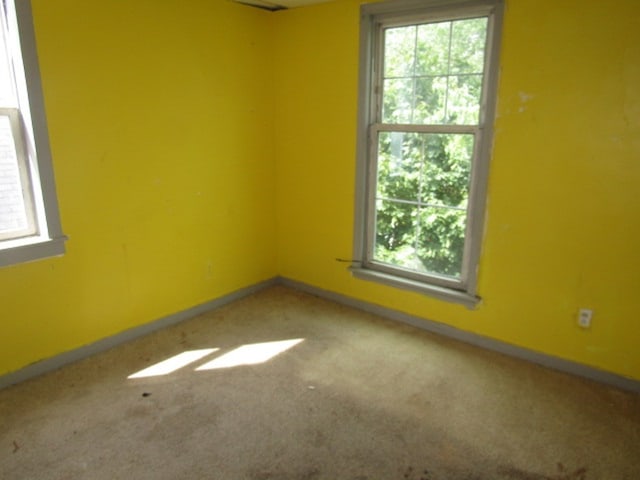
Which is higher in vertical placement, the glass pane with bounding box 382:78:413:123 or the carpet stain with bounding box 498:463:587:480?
the glass pane with bounding box 382:78:413:123

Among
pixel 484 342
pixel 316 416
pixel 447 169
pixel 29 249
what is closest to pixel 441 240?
pixel 447 169

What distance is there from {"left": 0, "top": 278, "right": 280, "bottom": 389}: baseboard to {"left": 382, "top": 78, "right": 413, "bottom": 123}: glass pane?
1.79 metres

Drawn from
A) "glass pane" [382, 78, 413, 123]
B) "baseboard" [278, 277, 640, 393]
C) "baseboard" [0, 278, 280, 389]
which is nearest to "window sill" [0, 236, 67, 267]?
"baseboard" [0, 278, 280, 389]

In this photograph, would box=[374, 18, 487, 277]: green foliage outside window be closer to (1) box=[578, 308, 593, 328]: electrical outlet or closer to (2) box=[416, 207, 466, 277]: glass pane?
(2) box=[416, 207, 466, 277]: glass pane

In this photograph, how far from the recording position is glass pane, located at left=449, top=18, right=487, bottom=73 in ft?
8.82

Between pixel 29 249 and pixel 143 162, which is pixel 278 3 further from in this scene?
pixel 29 249

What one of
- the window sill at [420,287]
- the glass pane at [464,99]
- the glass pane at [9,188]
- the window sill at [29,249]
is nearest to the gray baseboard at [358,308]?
the window sill at [420,287]

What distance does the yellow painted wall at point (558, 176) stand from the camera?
2312 millimetres

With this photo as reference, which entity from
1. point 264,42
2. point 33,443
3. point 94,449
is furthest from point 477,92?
point 33,443

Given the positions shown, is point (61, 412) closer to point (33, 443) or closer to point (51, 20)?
point (33, 443)

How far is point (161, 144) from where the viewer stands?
9.77ft

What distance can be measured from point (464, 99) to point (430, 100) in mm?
218

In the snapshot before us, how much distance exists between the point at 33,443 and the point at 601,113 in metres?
3.23

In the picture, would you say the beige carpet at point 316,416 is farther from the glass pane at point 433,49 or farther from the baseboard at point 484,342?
the glass pane at point 433,49
